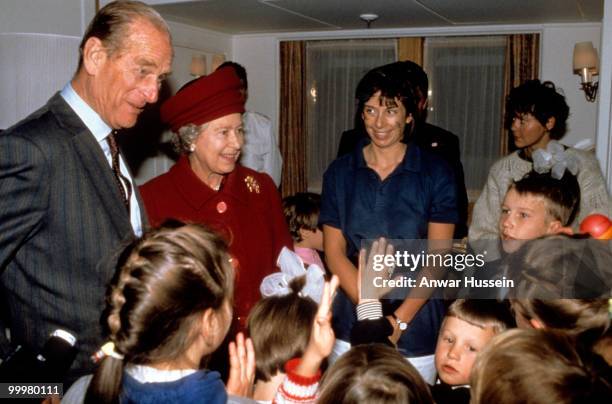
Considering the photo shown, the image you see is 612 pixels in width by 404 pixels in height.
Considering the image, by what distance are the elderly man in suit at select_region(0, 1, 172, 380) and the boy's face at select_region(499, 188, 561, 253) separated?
114 cm

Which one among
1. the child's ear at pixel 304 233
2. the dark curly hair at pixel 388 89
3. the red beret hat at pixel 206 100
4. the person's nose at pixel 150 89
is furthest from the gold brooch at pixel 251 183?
the child's ear at pixel 304 233

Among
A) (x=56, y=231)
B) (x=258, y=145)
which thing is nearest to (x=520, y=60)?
(x=258, y=145)

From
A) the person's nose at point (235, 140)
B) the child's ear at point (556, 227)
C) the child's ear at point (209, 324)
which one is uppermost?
the person's nose at point (235, 140)

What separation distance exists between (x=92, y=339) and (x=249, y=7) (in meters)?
3.74

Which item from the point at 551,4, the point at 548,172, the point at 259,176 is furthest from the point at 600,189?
the point at 551,4

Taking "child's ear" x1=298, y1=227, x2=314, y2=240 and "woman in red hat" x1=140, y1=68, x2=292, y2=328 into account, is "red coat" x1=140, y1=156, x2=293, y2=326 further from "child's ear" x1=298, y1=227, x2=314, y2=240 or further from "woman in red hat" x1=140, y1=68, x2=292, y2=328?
"child's ear" x1=298, y1=227, x2=314, y2=240

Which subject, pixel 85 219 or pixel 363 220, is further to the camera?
pixel 363 220

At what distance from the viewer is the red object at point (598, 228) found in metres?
A: 1.57

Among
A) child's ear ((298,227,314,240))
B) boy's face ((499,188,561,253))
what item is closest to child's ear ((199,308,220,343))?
boy's face ((499,188,561,253))

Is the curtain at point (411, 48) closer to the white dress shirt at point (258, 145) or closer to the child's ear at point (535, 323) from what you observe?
the white dress shirt at point (258, 145)

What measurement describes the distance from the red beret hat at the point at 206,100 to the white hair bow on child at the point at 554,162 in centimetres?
101

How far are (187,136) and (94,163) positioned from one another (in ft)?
2.10

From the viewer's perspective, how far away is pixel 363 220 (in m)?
1.87

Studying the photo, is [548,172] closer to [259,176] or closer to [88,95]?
[259,176]
